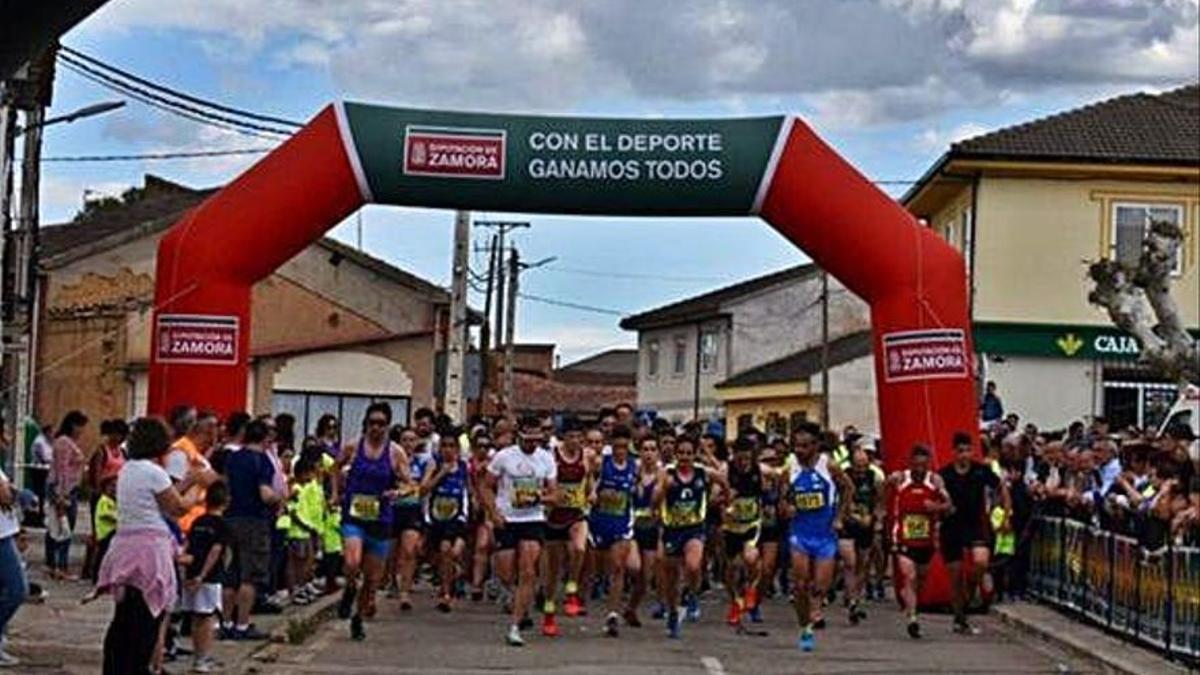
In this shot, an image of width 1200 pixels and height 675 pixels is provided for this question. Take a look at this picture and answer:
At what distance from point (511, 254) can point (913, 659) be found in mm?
57275

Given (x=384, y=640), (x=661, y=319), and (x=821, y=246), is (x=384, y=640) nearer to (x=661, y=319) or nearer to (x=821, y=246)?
(x=821, y=246)

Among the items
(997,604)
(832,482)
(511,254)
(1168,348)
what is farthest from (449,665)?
(511,254)

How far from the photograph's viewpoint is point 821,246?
1040 inches

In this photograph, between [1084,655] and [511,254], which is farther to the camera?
[511,254]

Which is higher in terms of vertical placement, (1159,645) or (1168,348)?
(1168,348)

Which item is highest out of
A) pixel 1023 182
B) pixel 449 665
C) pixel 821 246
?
pixel 1023 182

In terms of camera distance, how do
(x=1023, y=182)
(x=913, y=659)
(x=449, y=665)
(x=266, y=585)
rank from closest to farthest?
(x=449, y=665) < (x=913, y=659) < (x=266, y=585) < (x=1023, y=182)

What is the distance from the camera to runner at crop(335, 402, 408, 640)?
20625 mm

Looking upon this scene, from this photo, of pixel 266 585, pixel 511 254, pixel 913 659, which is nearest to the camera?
pixel 913 659

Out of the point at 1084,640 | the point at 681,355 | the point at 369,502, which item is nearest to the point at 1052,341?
the point at 1084,640

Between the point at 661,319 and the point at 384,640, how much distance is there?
58711 mm

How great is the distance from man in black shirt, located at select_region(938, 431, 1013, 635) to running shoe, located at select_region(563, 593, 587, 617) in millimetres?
3612

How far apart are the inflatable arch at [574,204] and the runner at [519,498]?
190 inches

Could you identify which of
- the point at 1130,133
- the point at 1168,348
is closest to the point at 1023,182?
the point at 1130,133
